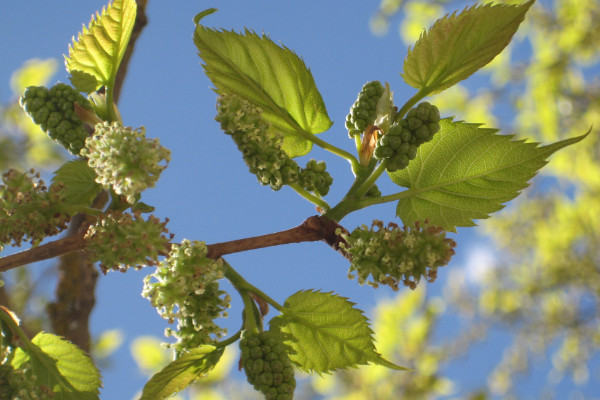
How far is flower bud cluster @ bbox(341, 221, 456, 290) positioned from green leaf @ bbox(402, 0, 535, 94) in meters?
0.32

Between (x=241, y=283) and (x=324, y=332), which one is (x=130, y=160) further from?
(x=324, y=332)

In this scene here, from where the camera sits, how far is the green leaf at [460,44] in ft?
3.47

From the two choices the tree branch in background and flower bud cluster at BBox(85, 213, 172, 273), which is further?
the tree branch in background

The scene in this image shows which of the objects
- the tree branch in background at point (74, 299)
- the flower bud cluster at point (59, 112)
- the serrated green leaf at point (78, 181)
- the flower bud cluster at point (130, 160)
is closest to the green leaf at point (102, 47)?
the flower bud cluster at point (59, 112)

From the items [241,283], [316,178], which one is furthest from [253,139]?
[241,283]

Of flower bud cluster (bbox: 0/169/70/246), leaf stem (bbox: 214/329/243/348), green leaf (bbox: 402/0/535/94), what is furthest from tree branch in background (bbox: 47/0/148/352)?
green leaf (bbox: 402/0/535/94)

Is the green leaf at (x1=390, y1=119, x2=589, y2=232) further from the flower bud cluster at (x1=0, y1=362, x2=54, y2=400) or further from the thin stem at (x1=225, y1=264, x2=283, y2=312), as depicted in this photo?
the flower bud cluster at (x1=0, y1=362, x2=54, y2=400)

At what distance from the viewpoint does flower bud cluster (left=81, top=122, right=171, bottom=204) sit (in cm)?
90

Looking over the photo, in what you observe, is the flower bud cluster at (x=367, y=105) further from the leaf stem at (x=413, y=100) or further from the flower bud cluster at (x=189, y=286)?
the flower bud cluster at (x=189, y=286)

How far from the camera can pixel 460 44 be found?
108cm

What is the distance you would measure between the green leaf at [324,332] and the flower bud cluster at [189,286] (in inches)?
6.0

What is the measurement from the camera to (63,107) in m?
1.11

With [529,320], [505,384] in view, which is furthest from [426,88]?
[529,320]

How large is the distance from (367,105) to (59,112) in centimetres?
57
